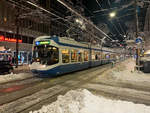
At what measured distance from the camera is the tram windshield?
29.4 feet

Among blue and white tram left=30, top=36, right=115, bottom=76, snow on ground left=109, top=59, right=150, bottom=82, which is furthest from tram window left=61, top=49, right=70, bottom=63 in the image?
snow on ground left=109, top=59, right=150, bottom=82

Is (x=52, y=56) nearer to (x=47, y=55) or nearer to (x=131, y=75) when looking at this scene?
(x=47, y=55)

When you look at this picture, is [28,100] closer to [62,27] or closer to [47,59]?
[47,59]

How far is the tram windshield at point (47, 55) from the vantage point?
8961 mm

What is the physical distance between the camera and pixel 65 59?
400 inches

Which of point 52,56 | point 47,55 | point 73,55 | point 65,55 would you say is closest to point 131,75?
point 73,55

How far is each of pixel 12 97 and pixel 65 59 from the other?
5.58 meters

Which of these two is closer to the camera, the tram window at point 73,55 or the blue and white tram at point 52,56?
the blue and white tram at point 52,56

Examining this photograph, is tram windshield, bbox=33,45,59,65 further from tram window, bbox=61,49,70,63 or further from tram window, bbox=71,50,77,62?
tram window, bbox=71,50,77,62

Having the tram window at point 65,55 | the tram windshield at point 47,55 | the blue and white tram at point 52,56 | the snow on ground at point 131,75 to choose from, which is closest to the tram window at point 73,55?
the blue and white tram at point 52,56

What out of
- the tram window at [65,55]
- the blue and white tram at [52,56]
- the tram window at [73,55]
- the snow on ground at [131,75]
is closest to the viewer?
the blue and white tram at [52,56]

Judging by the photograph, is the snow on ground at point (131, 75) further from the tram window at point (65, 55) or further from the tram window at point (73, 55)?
the tram window at point (65, 55)

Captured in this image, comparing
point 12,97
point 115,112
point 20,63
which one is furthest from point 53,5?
point 115,112

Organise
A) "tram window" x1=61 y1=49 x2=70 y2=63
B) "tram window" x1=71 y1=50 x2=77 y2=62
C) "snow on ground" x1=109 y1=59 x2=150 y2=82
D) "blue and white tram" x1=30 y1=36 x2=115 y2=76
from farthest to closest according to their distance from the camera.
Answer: "tram window" x1=71 y1=50 x2=77 y2=62, "tram window" x1=61 y1=49 x2=70 y2=63, "snow on ground" x1=109 y1=59 x2=150 y2=82, "blue and white tram" x1=30 y1=36 x2=115 y2=76
